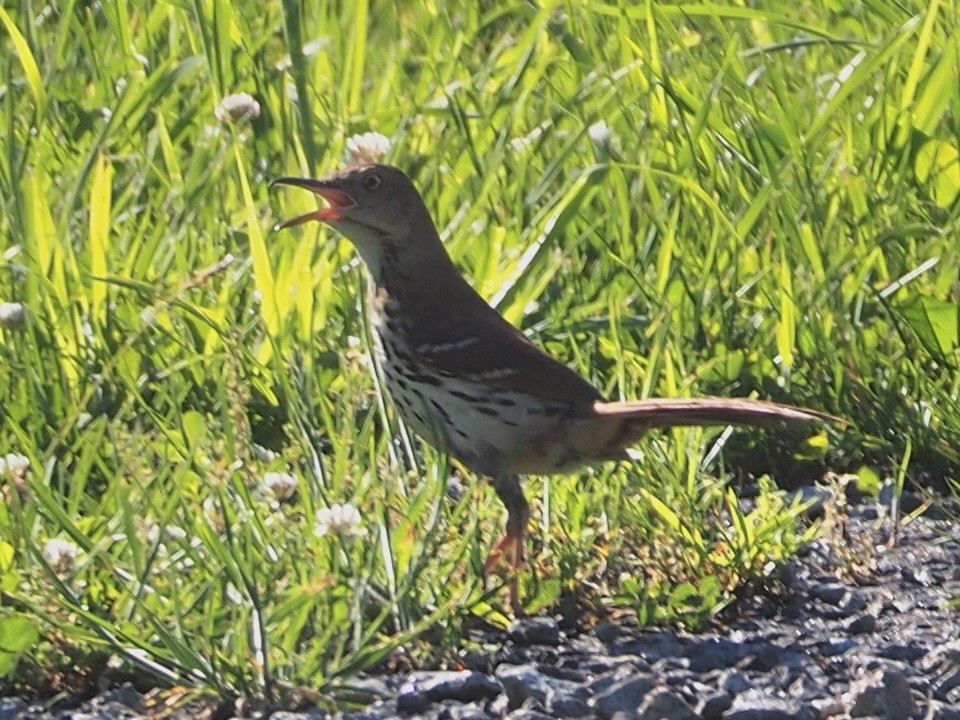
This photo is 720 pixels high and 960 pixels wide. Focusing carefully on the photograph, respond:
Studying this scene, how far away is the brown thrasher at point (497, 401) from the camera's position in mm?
4000

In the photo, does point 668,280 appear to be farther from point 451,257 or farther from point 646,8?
point 646,8

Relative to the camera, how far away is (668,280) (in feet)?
15.9

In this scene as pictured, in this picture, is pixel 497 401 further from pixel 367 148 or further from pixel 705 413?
pixel 367 148

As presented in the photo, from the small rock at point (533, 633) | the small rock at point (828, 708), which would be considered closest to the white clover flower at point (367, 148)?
the small rock at point (533, 633)

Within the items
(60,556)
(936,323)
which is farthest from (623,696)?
(936,323)

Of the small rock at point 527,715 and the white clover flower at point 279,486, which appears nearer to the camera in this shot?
the small rock at point 527,715

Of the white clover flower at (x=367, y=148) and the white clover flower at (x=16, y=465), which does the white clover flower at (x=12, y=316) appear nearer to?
the white clover flower at (x=16, y=465)

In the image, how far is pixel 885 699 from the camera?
3.47 meters

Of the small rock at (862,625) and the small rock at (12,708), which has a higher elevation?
the small rock at (12,708)

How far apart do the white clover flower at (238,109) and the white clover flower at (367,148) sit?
0.25 m

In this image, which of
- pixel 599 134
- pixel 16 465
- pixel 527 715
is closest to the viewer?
pixel 527 715

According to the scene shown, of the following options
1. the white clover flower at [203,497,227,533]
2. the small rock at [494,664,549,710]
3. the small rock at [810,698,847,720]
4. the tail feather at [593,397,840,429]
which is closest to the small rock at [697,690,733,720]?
the small rock at [810,698,847,720]

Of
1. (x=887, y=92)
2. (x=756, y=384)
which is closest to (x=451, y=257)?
(x=756, y=384)

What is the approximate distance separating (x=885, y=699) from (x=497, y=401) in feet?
3.46
